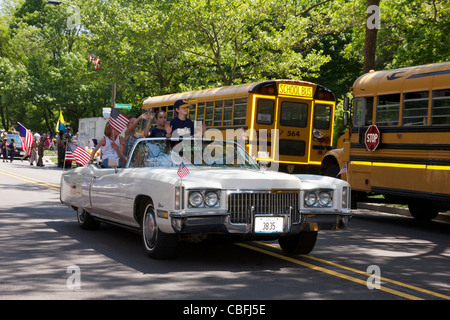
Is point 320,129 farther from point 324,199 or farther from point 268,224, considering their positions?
point 268,224

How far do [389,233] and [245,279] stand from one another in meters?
5.68

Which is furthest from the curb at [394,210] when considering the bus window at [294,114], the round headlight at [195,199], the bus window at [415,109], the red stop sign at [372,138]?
the round headlight at [195,199]

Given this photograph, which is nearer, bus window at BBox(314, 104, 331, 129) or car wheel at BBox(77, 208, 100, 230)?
car wheel at BBox(77, 208, 100, 230)

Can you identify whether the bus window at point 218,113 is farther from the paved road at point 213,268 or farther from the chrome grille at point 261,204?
the chrome grille at point 261,204

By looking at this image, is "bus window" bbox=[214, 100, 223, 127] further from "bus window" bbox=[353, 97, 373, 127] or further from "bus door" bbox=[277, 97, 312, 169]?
"bus window" bbox=[353, 97, 373, 127]

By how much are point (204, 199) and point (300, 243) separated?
1.74 meters

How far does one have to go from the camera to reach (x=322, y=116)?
2098 cm

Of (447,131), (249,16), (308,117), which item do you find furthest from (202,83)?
(447,131)

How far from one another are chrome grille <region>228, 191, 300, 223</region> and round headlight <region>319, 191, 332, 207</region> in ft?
1.18

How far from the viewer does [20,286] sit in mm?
6422

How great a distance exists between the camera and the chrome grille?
744 cm

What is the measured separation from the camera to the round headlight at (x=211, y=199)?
7.38 meters

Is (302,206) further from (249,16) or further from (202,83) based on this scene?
(202,83)

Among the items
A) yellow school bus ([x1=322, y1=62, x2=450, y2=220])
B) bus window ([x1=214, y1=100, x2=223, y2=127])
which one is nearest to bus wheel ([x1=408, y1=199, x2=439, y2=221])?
yellow school bus ([x1=322, y1=62, x2=450, y2=220])
